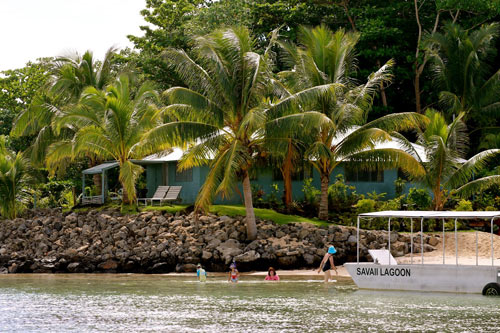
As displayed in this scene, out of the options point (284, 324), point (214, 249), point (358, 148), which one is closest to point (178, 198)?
point (214, 249)

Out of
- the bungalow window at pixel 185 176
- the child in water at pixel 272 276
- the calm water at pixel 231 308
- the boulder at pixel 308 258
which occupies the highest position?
the bungalow window at pixel 185 176

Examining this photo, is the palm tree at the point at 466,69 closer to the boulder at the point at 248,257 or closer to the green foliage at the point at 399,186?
the green foliage at the point at 399,186

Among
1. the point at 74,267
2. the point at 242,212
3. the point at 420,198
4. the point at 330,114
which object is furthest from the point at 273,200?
the point at 74,267

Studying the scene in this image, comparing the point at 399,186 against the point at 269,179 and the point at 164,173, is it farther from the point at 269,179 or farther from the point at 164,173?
the point at 164,173

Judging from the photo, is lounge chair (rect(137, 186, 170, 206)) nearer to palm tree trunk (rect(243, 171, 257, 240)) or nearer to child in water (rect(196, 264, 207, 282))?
palm tree trunk (rect(243, 171, 257, 240))

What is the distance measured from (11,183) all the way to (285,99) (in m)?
15.2

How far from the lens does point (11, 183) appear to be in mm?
37781

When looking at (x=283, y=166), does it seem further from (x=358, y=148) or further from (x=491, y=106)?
(x=491, y=106)

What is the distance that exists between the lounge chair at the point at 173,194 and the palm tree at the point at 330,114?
22.9 feet

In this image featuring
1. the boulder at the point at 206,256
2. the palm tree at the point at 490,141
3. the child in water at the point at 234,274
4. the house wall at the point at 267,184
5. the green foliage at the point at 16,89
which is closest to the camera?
the child in water at the point at 234,274

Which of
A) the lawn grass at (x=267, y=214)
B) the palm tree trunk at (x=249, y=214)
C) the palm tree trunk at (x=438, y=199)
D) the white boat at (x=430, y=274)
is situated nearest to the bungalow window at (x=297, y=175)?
the lawn grass at (x=267, y=214)

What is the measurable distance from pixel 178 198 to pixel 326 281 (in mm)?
12493

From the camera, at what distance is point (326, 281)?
89.3ft

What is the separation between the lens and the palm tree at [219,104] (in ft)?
100
